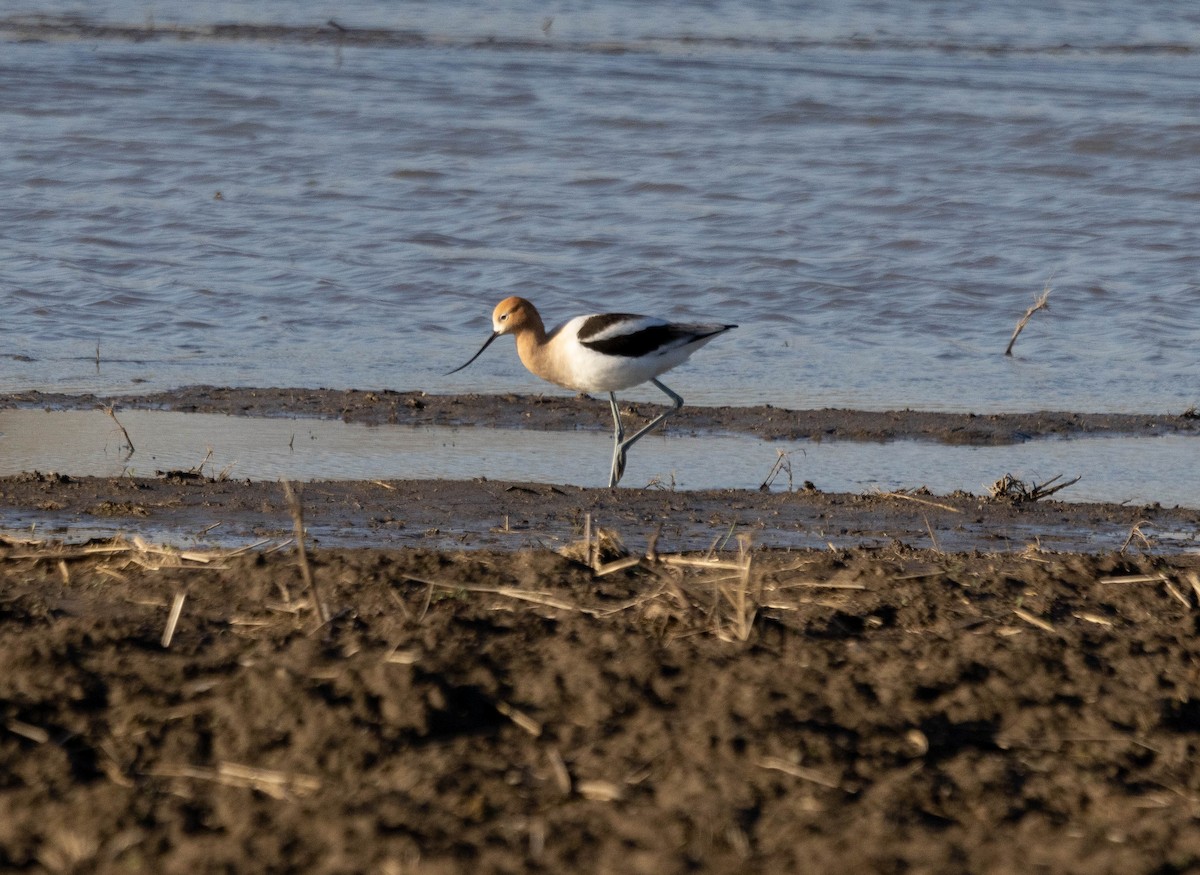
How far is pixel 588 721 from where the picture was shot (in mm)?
3791

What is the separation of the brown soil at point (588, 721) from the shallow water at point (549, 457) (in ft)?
9.26

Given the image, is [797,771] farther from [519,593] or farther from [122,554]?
[122,554]

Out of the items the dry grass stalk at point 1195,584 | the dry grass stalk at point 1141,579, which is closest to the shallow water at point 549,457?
the dry grass stalk at point 1141,579

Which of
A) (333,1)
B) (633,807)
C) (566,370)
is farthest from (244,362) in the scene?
(333,1)

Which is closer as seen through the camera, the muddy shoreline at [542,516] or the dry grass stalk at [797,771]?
the dry grass stalk at [797,771]

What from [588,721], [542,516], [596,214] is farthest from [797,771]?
[596,214]

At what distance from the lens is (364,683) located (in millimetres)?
3871

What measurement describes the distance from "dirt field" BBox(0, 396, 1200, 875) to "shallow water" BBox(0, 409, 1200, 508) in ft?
7.79

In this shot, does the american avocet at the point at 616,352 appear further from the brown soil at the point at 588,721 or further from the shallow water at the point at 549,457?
the brown soil at the point at 588,721

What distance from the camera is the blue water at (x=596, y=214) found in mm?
10297

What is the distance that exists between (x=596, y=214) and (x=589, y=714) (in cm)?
1021

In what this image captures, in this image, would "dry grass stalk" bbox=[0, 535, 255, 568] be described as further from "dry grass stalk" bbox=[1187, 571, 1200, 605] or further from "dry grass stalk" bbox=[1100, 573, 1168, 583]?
"dry grass stalk" bbox=[1187, 571, 1200, 605]

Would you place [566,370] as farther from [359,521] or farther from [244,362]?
[244,362]

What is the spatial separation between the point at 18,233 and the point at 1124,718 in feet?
34.9
